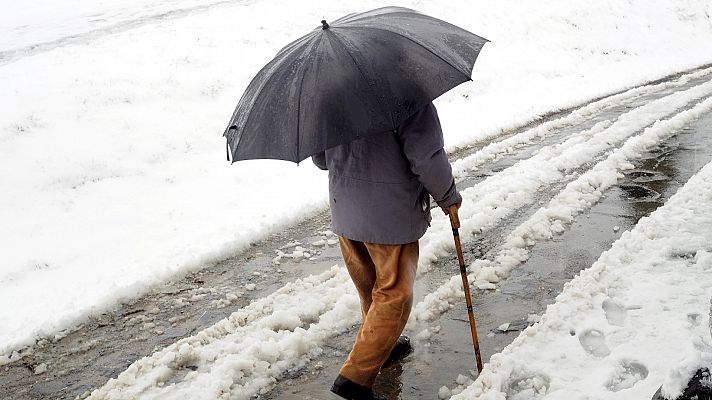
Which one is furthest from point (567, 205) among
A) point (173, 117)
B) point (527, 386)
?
point (173, 117)

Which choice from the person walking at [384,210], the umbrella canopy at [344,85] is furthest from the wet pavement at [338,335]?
the umbrella canopy at [344,85]

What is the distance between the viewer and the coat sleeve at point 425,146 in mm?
3051

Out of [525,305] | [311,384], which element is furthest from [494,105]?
[311,384]

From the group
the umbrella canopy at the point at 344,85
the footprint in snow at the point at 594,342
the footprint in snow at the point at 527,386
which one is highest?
the umbrella canopy at the point at 344,85

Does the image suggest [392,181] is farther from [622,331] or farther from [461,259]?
[622,331]

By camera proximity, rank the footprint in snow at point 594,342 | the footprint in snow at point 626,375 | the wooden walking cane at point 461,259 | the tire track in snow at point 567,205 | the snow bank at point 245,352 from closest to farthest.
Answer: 1. the footprint in snow at point 626,375
2. the wooden walking cane at point 461,259
3. the footprint in snow at point 594,342
4. the snow bank at point 245,352
5. the tire track in snow at point 567,205

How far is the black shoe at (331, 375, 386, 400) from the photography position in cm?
348

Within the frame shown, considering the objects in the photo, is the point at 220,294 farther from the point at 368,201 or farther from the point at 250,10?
the point at 250,10

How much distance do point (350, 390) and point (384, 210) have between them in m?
1.06

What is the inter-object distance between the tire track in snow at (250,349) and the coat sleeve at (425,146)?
1705 millimetres

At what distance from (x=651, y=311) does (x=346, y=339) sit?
2.02 m

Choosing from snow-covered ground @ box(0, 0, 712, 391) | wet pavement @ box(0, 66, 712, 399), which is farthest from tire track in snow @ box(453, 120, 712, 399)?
Result: snow-covered ground @ box(0, 0, 712, 391)

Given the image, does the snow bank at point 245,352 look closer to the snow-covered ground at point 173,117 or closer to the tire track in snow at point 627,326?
the snow-covered ground at point 173,117

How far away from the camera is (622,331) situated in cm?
384
